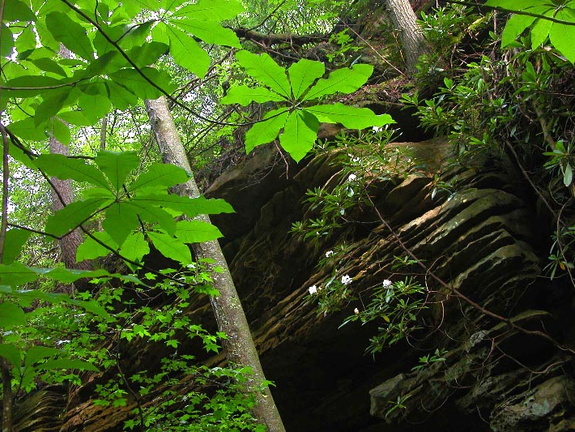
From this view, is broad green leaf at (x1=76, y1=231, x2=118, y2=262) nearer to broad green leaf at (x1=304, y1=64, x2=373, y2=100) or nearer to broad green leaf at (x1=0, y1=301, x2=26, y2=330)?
broad green leaf at (x1=0, y1=301, x2=26, y2=330)

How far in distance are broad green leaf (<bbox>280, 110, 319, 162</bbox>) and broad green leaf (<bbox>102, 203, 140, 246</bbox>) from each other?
0.38 metres

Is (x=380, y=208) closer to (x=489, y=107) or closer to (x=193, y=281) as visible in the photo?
(x=489, y=107)

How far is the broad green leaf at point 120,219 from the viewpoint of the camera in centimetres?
89

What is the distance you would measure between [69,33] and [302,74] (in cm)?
56

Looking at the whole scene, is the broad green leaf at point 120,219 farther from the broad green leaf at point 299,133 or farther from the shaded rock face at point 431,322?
the shaded rock face at point 431,322

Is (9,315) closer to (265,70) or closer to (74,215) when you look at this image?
(74,215)

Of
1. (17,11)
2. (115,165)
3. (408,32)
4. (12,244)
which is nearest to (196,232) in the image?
(115,165)

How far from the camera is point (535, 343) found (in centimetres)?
366

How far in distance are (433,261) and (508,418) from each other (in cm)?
143

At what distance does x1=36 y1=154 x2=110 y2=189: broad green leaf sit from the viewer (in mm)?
891

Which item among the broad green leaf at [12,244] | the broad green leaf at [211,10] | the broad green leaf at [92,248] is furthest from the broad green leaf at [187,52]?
the broad green leaf at [12,244]

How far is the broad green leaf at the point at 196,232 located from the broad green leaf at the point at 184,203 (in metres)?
0.13

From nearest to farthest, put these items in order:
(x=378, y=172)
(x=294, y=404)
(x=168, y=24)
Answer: (x=168, y=24)
(x=378, y=172)
(x=294, y=404)

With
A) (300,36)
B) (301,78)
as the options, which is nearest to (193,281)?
A: (301,78)
